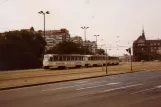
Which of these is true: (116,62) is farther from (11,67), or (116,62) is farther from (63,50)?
(11,67)

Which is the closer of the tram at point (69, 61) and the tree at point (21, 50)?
the tram at point (69, 61)

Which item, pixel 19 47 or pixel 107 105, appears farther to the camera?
pixel 19 47

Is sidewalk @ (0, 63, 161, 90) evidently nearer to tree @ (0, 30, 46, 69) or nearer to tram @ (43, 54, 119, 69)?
tram @ (43, 54, 119, 69)

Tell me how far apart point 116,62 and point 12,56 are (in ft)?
97.2

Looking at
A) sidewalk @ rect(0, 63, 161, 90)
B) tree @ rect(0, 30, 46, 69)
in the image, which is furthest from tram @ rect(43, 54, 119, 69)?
→ tree @ rect(0, 30, 46, 69)

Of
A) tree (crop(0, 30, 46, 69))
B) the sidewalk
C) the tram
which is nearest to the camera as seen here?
the sidewalk

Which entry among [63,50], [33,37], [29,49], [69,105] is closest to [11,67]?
[29,49]

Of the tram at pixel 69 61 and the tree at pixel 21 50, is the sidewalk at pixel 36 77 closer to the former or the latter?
the tram at pixel 69 61

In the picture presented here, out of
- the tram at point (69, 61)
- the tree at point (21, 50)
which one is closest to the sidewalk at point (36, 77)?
the tram at point (69, 61)

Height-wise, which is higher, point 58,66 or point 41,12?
point 41,12

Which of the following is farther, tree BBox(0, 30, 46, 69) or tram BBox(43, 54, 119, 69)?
tree BBox(0, 30, 46, 69)

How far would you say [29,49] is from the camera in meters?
70.0

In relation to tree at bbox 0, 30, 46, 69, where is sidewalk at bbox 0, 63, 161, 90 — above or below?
below

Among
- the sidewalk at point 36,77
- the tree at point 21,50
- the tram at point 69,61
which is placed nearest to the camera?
the sidewalk at point 36,77
